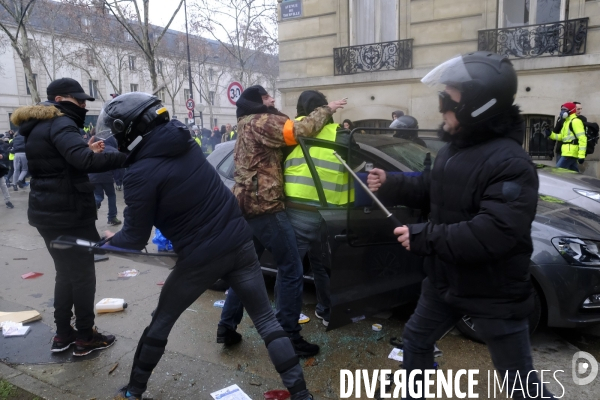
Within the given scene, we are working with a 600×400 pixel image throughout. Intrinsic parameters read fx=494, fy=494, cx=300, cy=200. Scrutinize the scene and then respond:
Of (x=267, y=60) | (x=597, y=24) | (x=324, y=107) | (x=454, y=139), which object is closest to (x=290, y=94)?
(x=597, y=24)

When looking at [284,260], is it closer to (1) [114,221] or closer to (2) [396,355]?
(2) [396,355]

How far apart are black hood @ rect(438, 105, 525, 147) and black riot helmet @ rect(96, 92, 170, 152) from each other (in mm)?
1607

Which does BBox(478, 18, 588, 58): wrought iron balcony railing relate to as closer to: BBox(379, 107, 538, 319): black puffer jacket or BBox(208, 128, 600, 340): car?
BBox(208, 128, 600, 340): car

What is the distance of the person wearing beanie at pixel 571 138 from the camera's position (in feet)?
31.1

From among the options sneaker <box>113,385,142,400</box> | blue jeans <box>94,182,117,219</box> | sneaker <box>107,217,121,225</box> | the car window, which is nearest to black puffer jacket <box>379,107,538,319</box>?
sneaker <box>113,385,142,400</box>

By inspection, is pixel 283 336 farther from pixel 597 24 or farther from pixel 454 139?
pixel 597 24

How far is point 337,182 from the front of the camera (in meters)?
3.31

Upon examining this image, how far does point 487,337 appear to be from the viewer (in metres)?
2.14

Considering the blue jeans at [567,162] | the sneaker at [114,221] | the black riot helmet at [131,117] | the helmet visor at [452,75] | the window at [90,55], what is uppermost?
the window at [90,55]

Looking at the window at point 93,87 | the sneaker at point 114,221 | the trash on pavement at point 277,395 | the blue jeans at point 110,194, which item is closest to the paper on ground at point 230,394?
the trash on pavement at point 277,395

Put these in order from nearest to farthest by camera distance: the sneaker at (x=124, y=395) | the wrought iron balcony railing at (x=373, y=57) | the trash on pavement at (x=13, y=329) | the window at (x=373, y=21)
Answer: the sneaker at (x=124, y=395) < the trash on pavement at (x=13, y=329) < the wrought iron balcony railing at (x=373, y=57) < the window at (x=373, y=21)

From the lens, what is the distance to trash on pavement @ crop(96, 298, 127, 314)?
4582mm

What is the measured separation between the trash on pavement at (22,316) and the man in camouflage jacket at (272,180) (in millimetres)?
2380

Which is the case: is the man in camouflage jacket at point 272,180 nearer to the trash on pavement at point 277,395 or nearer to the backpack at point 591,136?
the trash on pavement at point 277,395
